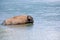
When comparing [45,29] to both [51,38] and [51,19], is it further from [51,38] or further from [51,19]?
[51,19]

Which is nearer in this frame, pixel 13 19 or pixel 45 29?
pixel 45 29

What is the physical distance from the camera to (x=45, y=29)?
14.6m

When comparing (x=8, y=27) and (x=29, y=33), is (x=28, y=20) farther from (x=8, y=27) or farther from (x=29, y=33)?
(x=29, y=33)

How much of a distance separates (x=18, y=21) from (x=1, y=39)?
13.7 feet

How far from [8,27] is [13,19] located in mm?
1033

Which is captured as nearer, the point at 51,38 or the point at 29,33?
the point at 51,38

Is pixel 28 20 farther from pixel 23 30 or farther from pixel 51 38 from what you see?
pixel 51 38

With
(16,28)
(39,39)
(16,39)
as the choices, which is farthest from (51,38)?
(16,28)

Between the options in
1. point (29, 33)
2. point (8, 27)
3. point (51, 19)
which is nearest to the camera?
A: point (29, 33)

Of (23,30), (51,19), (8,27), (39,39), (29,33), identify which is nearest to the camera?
(39,39)

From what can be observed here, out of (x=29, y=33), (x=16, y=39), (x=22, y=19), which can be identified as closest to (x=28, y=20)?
(x=22, y=19)

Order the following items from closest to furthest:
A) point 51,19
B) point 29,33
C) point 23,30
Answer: point 29,33
point 23,30
point 51,19

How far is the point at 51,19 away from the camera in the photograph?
1823cm

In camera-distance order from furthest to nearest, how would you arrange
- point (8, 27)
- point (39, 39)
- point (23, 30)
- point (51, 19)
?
point (51, 19), point (8, 27), point (23, 30), point (39, 39)
